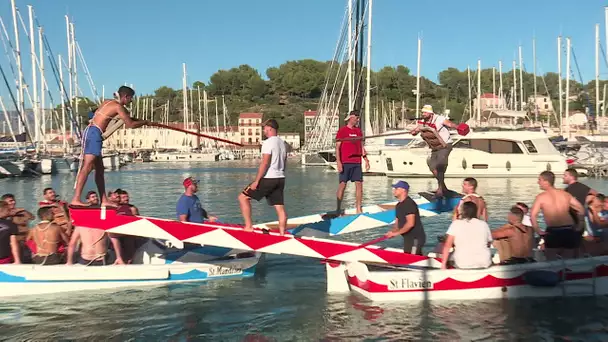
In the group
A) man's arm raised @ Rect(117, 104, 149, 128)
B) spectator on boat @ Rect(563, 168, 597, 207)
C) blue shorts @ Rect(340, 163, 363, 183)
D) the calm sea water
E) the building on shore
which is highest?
the building on shore

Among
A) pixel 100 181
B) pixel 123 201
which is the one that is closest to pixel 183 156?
pixel 123 201

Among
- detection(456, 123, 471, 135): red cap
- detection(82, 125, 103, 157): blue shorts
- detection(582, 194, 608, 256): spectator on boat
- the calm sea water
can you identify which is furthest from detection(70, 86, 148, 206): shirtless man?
detection(582, 194, 608, 256): spectator on boat

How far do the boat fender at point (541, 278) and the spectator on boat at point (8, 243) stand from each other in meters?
9.03

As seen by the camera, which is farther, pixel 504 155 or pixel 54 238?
pixel 504 155

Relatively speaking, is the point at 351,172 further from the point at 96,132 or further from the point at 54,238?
the point at 54,238

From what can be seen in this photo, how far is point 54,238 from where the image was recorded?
11.4 metres

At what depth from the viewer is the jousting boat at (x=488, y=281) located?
34.3 feet

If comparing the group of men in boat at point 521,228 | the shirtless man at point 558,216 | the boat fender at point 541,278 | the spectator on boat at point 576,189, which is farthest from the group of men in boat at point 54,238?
the spectator on boat at point 576,189

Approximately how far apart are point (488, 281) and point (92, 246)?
7235 millimetres

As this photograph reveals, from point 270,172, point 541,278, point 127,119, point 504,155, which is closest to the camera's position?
point 270,172

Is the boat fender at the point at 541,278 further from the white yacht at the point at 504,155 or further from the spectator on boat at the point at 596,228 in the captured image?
the white yacht at the point at 504,155

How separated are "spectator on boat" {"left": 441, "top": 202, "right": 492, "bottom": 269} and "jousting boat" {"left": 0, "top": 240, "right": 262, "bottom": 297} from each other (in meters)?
4.43

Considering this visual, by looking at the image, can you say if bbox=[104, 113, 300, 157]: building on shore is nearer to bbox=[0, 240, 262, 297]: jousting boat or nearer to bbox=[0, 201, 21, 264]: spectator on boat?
bbox=[0, 240, 262, 297]: jousting boat

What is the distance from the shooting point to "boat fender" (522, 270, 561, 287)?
34.2ft
